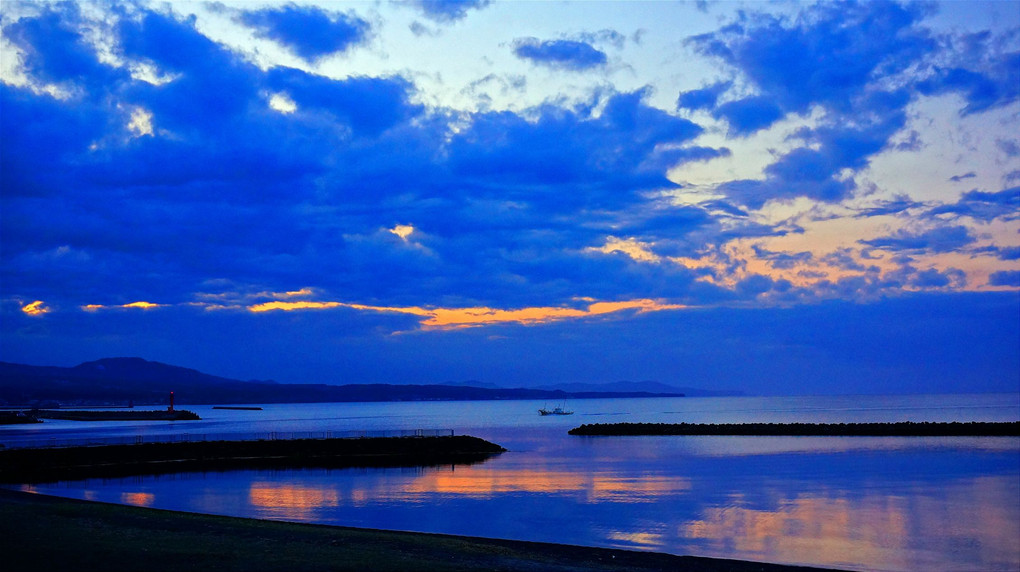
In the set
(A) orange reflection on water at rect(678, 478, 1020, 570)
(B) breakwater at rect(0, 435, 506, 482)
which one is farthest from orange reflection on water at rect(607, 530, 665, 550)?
(B) breakwater at rect(0, 435, 506, 482)

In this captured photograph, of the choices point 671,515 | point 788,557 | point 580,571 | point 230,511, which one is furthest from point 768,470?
point 580,571

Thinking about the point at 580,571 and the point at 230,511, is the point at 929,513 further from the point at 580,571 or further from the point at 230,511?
the point at 230,511

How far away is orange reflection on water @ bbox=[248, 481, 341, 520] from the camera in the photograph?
108 ft

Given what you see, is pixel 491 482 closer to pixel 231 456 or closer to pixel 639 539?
pixel 639 539

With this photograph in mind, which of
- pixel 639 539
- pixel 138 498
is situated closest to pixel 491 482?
pixel 138 498

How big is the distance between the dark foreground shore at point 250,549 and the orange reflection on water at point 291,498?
21.8 ft

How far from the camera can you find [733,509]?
3447cm

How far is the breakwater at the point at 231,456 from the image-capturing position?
1950 inches

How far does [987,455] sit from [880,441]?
64.1 ft

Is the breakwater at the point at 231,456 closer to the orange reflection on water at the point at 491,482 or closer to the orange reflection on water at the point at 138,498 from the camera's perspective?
the orange reflection on water at the point at 491,482

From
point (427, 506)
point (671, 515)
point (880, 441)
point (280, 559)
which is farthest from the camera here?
point (880, 441)

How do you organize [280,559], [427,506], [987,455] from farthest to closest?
1. [987,455]
2. [427,506]
3. [280,559]

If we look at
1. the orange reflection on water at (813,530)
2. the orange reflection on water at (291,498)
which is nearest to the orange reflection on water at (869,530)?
the orange reflection on water at (813,530)

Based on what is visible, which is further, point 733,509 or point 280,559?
point 733,509
